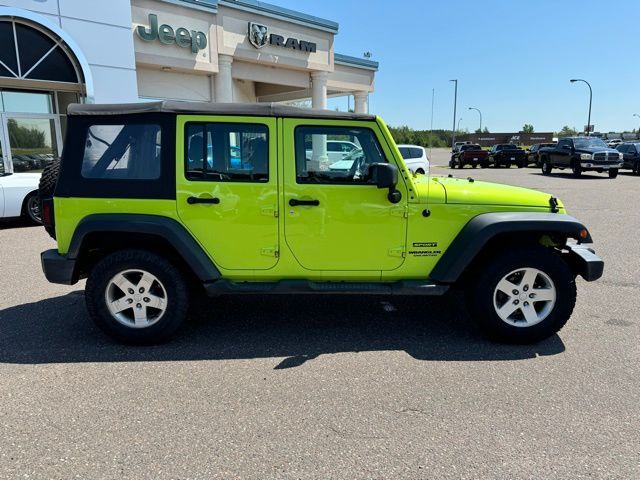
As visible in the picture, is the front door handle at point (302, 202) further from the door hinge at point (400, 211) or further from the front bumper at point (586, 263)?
the front bumper at point (586, 263)

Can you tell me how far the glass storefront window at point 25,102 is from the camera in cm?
1338

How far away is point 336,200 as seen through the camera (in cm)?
384

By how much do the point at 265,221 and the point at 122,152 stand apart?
52.6 inches

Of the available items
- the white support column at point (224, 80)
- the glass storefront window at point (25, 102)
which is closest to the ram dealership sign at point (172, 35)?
the white support column at point (224, 80)

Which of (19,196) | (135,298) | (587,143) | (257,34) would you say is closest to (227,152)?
(135,298)

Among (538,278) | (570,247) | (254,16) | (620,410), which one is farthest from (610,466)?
(254,16)

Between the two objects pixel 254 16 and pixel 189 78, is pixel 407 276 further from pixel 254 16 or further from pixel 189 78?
pixel 254 16

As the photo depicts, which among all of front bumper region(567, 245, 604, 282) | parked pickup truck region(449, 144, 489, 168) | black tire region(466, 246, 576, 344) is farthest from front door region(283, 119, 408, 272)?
parked pickup truck region(449, 144, 489, 168)

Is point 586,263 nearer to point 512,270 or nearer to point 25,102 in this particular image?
point 512,270

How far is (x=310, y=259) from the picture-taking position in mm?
3951

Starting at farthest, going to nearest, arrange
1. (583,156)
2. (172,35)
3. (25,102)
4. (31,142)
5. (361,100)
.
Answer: (361,100), (583,156), (172,35), (31,142), (25,102)

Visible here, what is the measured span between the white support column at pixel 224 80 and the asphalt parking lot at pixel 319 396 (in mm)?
14580

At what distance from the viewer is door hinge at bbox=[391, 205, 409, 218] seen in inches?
152

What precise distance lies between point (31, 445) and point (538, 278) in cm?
388
